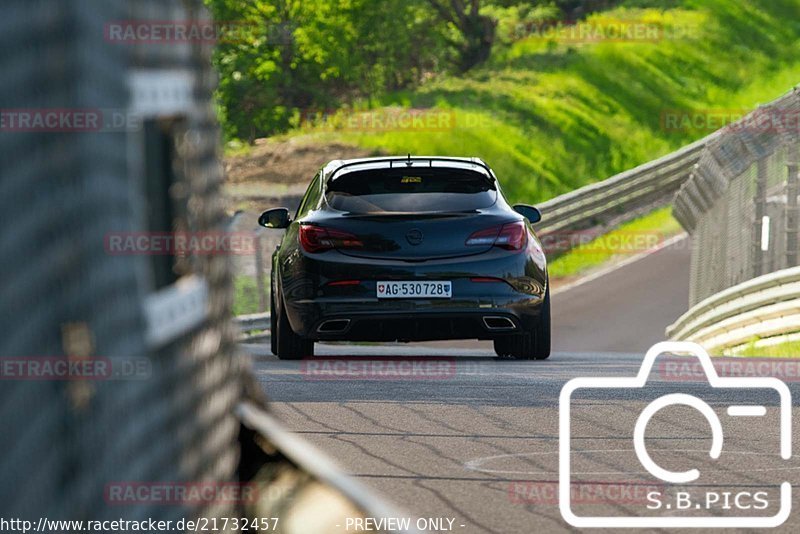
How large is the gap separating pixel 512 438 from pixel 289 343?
16.8 feet

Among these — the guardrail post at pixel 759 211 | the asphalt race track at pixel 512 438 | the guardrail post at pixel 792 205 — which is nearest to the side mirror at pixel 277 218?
the asphalt race track at pixel 512 438

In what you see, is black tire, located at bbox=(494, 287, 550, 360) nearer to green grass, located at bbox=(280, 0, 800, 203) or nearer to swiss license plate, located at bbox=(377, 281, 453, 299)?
swiss license plate, located at bbox=(377, 281, 453, 299)

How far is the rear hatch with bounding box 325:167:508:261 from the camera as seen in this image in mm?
13297

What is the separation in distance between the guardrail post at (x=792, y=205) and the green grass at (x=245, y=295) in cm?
1666

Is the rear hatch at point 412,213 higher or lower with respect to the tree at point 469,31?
lower

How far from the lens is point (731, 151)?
872 inches

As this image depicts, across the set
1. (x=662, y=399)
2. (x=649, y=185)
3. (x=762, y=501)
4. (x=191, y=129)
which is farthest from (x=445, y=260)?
(x=649, y=185)

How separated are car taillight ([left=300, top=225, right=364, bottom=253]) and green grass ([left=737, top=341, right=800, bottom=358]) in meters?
6.28

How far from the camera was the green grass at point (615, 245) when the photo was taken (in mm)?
44969

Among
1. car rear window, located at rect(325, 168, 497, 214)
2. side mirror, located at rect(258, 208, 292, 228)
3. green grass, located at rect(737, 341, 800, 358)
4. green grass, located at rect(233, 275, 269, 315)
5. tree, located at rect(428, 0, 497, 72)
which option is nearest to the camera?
car rear window, located at rect(325, 168, 497, 214)

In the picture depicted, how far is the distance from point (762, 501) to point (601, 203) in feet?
121

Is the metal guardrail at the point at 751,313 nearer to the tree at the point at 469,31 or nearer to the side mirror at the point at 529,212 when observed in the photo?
the side mirror at the point at 529,212

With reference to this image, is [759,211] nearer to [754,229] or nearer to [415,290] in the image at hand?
[754,229]

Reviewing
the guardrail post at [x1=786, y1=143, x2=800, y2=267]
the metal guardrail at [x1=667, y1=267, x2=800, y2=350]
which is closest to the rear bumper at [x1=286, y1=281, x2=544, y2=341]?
the metal guardrail at [x1=667, y1=267, x2=800, y2=350]
